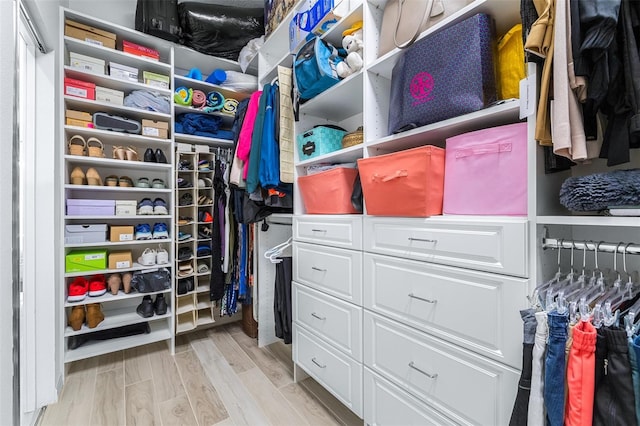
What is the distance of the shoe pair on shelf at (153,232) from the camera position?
6.70 ft

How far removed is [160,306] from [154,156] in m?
1.14

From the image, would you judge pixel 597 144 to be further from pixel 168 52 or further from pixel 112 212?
pixel 168 52

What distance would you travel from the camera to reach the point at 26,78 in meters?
1.50

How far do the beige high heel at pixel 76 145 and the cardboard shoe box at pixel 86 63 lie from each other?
17.9 inches

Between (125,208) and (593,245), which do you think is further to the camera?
(125,208)

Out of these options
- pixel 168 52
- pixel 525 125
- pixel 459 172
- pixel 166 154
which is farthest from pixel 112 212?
pixel 525 125

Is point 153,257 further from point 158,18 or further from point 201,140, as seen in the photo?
point 158,18

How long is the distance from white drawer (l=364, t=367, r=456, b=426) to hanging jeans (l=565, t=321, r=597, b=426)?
421mm

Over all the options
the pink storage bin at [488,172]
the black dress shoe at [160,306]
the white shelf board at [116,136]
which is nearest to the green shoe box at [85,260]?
the black dress shoe at [160,306]

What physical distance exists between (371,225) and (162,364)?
182 centimetres

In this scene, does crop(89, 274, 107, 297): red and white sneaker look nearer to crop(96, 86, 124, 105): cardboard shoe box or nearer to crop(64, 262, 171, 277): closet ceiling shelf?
crop(64, 262, 171, 277): closet ceiling shelf

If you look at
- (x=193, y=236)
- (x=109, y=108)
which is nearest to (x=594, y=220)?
(x=193, y=236)

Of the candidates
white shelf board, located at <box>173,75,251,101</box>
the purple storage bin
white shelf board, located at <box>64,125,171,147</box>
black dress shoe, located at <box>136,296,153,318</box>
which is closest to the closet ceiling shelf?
black dress shoe, located at <box>136,296,153,318</box>

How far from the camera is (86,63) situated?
1867mm
